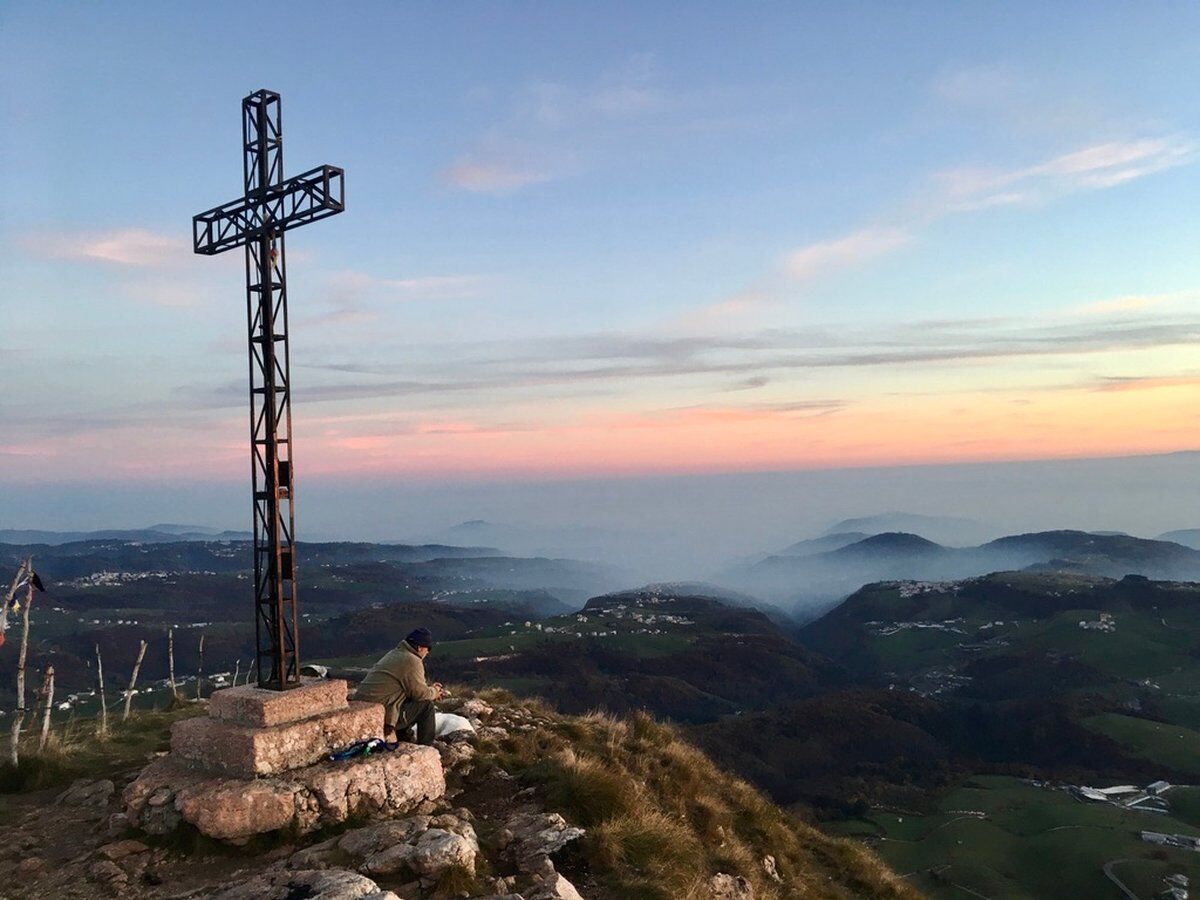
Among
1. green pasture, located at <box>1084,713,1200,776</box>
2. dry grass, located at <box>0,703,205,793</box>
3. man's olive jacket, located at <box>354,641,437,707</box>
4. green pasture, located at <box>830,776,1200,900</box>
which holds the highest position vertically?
man's olive jacket, located at <box>354,641,437,707</box>

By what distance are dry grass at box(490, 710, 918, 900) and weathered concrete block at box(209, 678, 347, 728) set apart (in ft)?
12.4

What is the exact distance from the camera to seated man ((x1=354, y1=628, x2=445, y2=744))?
1322cm

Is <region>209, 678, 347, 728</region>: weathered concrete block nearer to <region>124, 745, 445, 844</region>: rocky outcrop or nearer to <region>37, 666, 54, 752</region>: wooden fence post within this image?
<region>124, 745, 445, 844</region>: rocky outcrop

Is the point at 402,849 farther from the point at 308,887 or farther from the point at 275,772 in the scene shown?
the point at 275,772

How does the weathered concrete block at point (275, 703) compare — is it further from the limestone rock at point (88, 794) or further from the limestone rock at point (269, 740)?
the limestone rock at point (88, 794)

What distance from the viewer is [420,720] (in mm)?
13234

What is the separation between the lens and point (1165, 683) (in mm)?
149625

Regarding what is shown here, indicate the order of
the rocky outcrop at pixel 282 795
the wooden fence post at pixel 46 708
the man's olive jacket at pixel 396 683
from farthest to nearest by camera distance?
the wooden fence post at pixel 46 708, the man's olive jacket at pixel 396 683, the rocky outcrop at pixel 282 795

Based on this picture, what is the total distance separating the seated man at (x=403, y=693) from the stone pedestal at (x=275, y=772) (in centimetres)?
54

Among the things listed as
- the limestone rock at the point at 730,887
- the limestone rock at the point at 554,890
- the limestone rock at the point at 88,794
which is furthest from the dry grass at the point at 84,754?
the limestone rock at the point at 730,887

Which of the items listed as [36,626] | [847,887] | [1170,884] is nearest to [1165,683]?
[1170,884]

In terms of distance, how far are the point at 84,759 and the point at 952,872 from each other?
75281 millimetres

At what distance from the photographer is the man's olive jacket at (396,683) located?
13281 mm

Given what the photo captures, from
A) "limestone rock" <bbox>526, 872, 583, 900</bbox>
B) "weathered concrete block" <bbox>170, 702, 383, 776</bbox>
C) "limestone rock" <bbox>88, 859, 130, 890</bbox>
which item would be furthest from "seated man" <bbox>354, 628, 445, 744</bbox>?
"limestone rock" <bbox>526, 872, 583, 900</bbox>
